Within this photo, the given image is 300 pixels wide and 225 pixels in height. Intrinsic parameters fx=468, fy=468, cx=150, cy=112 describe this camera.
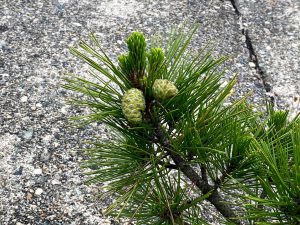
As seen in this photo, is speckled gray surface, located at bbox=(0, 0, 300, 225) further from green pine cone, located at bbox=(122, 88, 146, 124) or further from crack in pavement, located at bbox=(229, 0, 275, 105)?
green pine cone, located at bbox=(122, 88, 146, 124)

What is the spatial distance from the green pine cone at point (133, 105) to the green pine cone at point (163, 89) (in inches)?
1.0

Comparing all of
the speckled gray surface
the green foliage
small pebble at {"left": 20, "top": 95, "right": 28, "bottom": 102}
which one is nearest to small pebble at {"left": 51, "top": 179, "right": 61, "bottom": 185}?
the speckled gray surface

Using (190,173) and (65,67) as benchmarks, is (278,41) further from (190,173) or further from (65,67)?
(190,173)

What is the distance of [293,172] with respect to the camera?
692 millimetres

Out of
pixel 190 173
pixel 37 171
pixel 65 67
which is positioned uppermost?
pixel 65 67

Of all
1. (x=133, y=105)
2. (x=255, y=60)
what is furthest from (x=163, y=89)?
(x=255, y=60)

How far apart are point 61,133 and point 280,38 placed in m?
1.12

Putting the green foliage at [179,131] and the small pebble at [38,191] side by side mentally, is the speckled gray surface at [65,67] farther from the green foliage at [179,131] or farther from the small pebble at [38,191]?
the green foliage at [179,131]

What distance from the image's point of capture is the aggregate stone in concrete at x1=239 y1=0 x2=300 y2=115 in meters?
1.95

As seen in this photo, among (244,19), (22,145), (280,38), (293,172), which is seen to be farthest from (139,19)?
(293,172)

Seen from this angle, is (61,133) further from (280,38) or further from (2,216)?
(280,38)

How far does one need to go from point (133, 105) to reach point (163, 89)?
0.05 m

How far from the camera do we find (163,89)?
747 millimetres

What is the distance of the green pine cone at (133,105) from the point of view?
0.74m
